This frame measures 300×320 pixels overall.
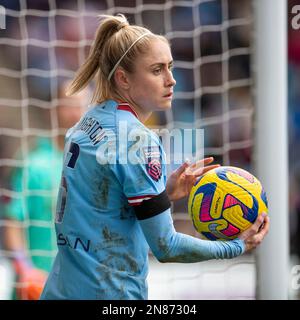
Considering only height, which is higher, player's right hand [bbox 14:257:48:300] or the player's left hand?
the player's left hand

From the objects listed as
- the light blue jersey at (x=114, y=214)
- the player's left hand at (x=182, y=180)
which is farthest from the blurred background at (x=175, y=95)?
the light blue jersey at (x=114, y=214)

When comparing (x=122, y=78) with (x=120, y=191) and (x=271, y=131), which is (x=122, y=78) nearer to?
(x=120, y=191)

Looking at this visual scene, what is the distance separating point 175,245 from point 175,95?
2717 millimetres

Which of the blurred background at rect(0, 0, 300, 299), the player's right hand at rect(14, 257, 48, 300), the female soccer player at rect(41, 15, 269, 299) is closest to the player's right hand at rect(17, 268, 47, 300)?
the player's right hand at rect(14, 257, 48, 300)

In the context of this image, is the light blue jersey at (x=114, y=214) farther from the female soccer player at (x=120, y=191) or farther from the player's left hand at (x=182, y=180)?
the player's left hand at (x=182, y=180)

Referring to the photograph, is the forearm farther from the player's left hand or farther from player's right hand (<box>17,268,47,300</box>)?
player's right hand (<box>17,268,47,300</box>)

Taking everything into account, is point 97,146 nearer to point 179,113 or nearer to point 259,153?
point 259,153

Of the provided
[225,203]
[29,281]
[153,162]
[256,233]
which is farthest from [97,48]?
[29,281]

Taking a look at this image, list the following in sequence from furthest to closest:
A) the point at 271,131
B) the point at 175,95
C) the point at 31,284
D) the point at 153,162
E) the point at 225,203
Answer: the point at 175,95 → the point at 31,284 → the point at 271,131 → the point at 225,203 → the point at 153,162

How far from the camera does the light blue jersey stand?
2.08m

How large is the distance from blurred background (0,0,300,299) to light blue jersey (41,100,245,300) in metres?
2.16

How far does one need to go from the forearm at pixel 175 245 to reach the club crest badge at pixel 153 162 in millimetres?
95

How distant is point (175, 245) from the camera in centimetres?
213

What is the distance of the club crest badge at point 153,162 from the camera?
2.08 m
